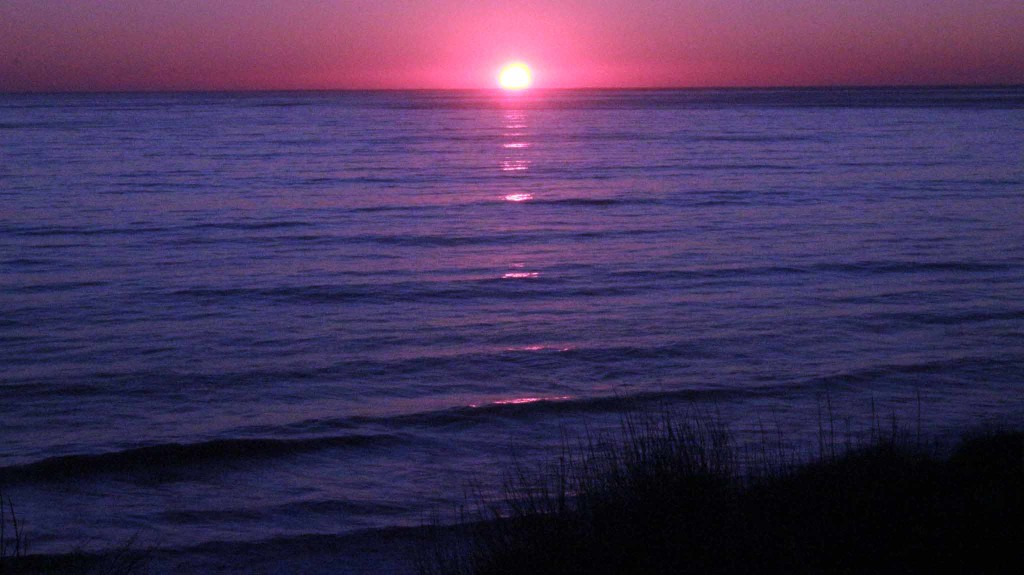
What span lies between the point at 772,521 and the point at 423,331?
299 inches

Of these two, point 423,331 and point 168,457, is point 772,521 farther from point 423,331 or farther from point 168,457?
point 423,331

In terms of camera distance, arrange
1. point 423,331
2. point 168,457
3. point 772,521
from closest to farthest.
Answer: point 772,521, point 168,457, point 423,331

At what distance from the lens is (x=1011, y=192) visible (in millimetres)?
24906

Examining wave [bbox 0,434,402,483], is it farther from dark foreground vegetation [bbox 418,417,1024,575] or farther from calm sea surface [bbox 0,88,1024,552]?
dark foreground vegetation [bbox 418,417,1024,575]

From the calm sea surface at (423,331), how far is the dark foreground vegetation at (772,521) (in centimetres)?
228

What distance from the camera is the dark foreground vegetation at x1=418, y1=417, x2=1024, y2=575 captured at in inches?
171

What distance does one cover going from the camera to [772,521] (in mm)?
4797

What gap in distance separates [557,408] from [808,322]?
464 centimetres

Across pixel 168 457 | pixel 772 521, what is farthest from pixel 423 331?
pixel 772 521

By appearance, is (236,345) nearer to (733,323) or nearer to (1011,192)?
(733,323)

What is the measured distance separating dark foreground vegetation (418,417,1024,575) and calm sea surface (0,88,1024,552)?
228 centimetres

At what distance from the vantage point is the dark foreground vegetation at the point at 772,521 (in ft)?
14.3

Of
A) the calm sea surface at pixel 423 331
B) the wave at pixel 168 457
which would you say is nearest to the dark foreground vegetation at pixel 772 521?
the calm sea surface at pixel 423 331

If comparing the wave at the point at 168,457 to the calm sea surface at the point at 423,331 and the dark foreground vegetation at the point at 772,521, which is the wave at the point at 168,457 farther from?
the dark foreground vegetation at the point at 772,521
